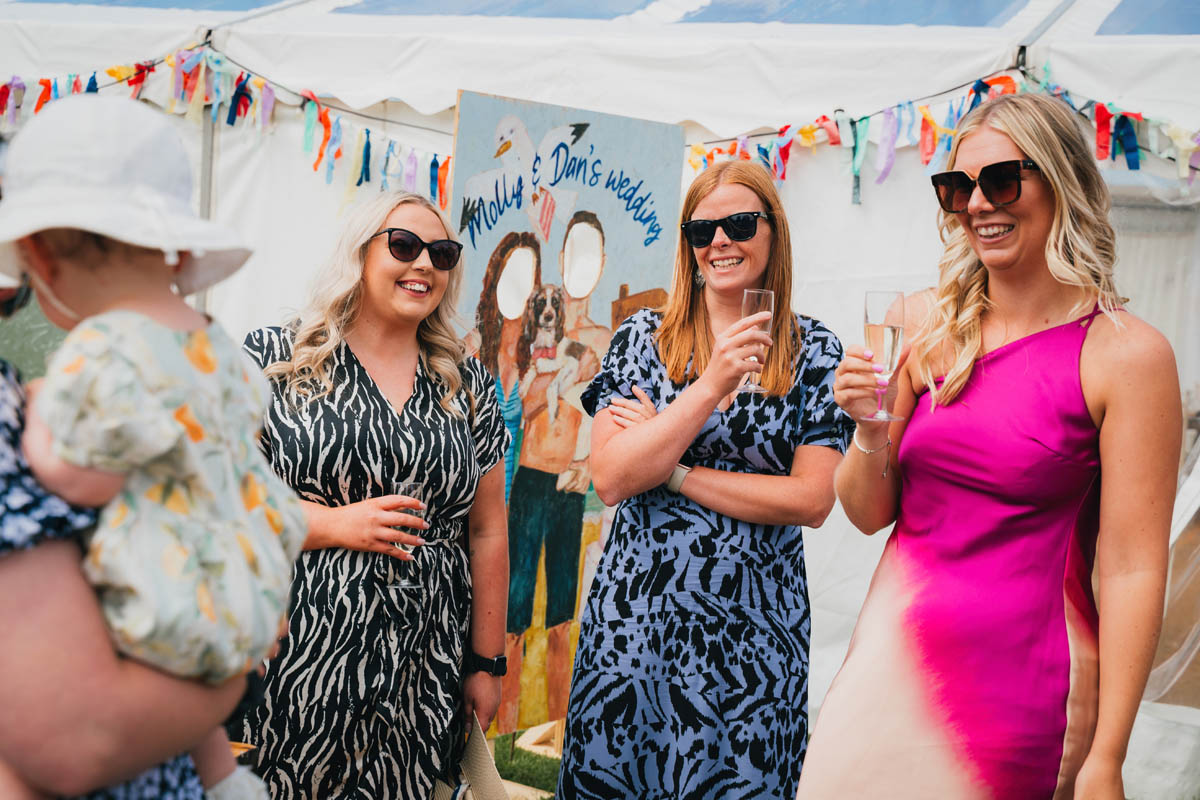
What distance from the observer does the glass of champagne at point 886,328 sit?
2.03 meters

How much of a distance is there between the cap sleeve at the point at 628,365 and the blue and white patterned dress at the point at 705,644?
120mm

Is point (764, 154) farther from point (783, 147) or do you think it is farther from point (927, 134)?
point (927, 134)

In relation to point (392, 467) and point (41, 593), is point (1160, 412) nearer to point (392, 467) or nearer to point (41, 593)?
point (392, 467)

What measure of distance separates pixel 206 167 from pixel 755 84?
2.70 metres

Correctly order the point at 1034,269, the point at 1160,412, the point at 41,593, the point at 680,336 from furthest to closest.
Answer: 1. the point at 680,336
2. the point at 1034,269
3. the point at 1160,412
4. the point at 41,593

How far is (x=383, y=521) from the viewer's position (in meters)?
2.33

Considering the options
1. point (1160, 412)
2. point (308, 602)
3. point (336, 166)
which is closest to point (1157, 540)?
point (1160, 412)

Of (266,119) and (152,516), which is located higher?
(266,119)

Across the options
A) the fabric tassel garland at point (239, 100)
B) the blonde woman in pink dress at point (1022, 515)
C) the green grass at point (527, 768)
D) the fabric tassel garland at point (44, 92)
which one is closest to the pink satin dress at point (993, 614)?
the blonde woman in pink dress at point (1022, 515)

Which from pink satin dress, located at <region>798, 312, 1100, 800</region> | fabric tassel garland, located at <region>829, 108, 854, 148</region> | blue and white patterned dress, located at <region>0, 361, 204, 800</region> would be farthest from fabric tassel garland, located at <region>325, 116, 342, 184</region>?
blue and white patterned dress, located at <region>0, 361, 204, 800</region>

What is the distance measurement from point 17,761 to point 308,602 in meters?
1.32

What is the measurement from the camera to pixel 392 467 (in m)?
2.46

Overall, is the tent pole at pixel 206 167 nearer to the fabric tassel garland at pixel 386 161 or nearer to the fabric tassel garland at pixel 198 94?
the fabric tassel garland at pixel 198 94

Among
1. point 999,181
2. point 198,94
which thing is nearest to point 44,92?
point 198,94
